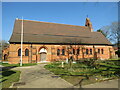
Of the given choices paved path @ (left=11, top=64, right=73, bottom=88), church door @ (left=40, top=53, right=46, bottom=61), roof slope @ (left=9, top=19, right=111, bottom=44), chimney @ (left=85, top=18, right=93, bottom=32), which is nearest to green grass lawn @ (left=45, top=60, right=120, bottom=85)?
paved path @ (left=11, top=64, right=73, bottom=88)

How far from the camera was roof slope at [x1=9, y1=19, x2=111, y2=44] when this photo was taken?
73.7ft

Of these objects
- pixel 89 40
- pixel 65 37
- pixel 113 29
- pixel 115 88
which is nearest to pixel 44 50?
pixel 65 37

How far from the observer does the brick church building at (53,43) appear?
21.2 metres

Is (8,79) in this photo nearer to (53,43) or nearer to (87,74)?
(87,74)

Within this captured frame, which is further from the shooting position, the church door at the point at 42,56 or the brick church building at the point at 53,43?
the church door at the point at 42,56

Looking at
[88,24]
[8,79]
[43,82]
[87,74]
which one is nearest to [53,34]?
[88,24]

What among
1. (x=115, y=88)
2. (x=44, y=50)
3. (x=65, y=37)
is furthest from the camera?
(x=65, y=37)

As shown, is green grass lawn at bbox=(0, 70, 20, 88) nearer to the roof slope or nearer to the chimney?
the roof slope

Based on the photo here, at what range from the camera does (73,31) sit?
95.7ft

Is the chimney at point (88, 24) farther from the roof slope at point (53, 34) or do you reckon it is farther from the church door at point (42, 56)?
the church door at point (42, 56)

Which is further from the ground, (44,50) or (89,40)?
(89,40)

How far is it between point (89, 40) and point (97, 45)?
271 centimetres

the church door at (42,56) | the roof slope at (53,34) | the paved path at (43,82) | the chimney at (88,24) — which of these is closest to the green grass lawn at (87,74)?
the paved path at (43,82)

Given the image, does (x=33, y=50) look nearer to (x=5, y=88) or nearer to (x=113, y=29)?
(x=5, y=88)
